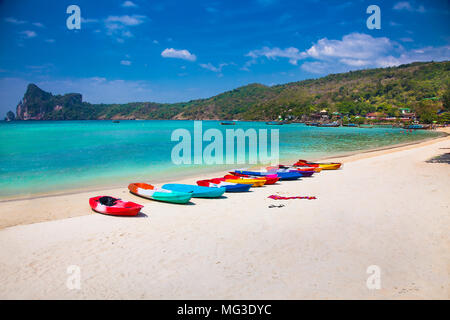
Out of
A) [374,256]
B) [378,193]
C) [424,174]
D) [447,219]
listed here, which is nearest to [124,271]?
[374,256]

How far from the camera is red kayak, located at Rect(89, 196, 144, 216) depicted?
8578 millimetres

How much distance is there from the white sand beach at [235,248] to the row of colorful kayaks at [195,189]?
1.03 feet

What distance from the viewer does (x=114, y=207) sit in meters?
8.75

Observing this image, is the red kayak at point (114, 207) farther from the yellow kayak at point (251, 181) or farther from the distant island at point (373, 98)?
the distant island at point (373, 98)

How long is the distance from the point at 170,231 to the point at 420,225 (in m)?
6.68

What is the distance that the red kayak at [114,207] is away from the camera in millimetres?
8578

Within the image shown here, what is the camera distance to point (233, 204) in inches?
396

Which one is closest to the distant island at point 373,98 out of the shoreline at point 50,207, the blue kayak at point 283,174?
the blue kayak at point 283,174

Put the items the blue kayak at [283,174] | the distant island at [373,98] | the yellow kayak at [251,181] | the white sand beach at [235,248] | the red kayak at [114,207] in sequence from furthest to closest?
the distant island at [373,98], the blue kayak at [283,174], the yellow kayak at [251,181], the red kayak at [114,207], the white sand beach at [235,248]

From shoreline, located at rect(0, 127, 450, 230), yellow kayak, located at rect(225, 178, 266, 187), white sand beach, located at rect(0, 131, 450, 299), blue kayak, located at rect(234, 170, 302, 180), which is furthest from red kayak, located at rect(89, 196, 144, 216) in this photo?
blue kayak, located at rect(234, 170, 302, 180)

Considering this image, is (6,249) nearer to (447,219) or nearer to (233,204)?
(233,204)

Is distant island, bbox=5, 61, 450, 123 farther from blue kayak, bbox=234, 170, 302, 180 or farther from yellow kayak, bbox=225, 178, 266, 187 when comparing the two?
yellow kayak, bbox=225, 178, 266, 187

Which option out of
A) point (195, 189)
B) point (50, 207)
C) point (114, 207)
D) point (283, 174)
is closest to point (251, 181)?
point (283, 174)
